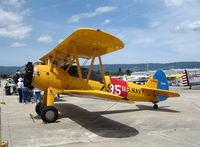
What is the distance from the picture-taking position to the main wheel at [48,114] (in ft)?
29.7

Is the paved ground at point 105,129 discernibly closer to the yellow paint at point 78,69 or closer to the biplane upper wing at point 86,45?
the yellow paint at point 78,69

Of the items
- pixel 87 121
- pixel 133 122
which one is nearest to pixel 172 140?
pixel 133 122

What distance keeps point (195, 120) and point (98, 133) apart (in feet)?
12.5

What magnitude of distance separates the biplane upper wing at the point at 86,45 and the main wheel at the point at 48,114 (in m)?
1.96

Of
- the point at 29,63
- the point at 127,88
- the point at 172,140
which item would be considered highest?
the point at 29,63

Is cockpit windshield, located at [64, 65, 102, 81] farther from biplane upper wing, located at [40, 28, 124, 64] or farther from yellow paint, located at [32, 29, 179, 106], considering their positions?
biplane upper wing, located at [40, 28, 124, 64]

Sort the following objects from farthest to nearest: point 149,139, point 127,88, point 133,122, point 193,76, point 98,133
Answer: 1. point 193,76
2. point 127,88
3. point 133,122
4. point 98,133
5. point 149,139

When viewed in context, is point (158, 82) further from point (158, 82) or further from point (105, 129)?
point (105, 129)

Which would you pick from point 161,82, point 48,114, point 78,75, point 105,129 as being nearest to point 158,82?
point 161,82

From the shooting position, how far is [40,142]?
22.3 ft

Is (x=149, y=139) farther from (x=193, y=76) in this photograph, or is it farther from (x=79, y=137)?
(x=193, y=76)

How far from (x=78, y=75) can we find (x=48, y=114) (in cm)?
183

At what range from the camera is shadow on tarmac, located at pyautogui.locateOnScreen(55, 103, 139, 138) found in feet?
25.1

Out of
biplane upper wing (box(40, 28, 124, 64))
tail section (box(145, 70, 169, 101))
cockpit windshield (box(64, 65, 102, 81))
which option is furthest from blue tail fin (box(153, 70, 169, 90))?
biplane upper wing (box(40, 28, 124, 64))
